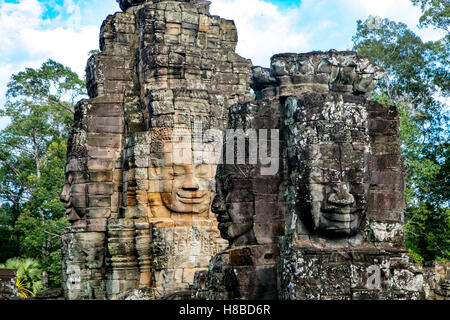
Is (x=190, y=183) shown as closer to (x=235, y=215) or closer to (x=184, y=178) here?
(x=184, y=178)

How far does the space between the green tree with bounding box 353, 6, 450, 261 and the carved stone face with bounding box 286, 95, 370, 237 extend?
44.2ft

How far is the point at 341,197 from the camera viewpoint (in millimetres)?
8047

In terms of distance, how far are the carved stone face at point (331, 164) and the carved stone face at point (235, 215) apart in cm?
124

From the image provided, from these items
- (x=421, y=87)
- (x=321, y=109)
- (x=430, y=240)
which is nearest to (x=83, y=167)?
(x=321, y=109)

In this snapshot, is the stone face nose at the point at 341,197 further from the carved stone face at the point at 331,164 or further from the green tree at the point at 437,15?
the green tree at the point at 437,15

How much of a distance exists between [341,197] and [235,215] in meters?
1.88

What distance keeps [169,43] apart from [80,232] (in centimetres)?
440

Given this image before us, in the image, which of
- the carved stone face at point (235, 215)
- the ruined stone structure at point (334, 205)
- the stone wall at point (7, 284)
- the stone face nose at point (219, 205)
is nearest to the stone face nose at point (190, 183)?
the stone wall at point (7, 284)

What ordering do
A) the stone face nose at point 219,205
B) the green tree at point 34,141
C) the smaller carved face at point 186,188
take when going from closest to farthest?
1. the stone face nose at point 219,205
2. the smaller carved face at point 186,188
3. the green tree at point 34,141

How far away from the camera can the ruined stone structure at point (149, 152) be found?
1449cm

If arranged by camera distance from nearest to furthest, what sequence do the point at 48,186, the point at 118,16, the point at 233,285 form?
the point at 233,285, the point at 118,16, the point at 48,186

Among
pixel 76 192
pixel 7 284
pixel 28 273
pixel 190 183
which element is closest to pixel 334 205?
pixel 190 183

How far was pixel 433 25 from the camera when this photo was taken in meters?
26.9
